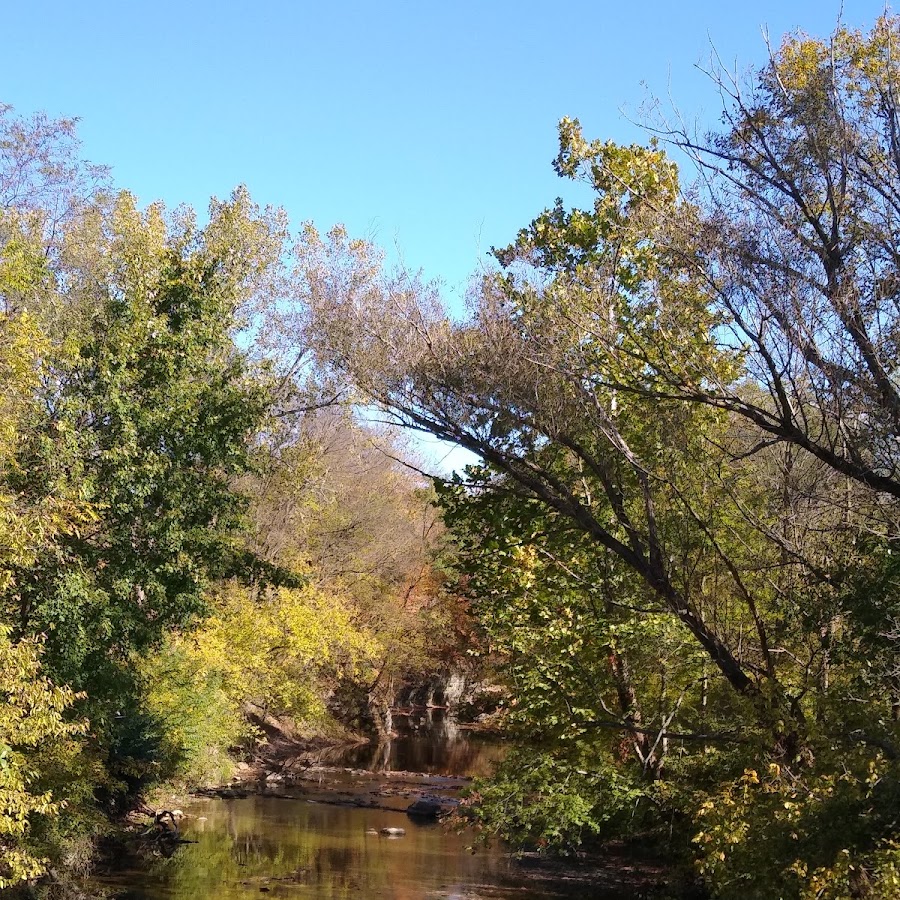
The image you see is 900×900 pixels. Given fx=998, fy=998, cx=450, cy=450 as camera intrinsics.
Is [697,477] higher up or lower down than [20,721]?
higher up

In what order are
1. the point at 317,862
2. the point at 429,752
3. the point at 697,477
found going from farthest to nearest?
the point at 429,752 → the point at 317,862 → the point at 697,477

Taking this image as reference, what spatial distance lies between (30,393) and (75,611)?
3.31 m

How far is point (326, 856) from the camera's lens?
70.1 ft

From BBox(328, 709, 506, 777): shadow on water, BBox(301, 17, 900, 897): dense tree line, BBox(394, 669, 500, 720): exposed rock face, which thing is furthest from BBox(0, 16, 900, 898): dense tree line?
BBox(394, 669, 500, 720): exposed rock face

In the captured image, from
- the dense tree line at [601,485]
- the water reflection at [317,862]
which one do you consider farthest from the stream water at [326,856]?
the dense tree line at [601,485]

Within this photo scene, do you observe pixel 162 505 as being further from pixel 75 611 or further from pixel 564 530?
pixel 564 530

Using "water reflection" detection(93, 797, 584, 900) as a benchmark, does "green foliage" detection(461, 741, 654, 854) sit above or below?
above

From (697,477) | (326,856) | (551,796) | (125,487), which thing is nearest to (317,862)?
(326,856)

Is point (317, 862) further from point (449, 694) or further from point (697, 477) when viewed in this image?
point (449, 694)

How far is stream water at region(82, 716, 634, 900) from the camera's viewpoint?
18.3 meters

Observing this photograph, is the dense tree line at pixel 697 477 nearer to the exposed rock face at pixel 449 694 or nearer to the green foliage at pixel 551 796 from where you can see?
the green foliage at pixel 551 796

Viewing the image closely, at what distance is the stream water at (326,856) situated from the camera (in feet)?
60.2

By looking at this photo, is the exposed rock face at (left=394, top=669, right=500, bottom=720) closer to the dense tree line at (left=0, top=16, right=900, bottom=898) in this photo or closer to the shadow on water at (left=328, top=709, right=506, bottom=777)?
the shadow on water at (left=328, top=709, right=506, bottom=777)

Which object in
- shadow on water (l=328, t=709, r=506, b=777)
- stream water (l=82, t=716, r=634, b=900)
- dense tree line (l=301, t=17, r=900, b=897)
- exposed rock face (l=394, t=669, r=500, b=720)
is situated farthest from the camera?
exposed rock face (l=394, t=669, r=500, b=720)
